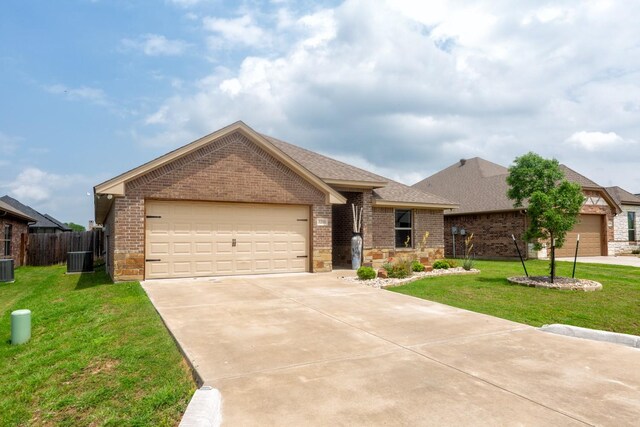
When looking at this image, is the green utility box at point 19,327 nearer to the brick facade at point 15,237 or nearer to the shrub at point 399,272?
the shrub at point 399,272

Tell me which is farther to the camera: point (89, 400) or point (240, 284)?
point (240, 284)

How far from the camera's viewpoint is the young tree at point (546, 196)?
456 inches

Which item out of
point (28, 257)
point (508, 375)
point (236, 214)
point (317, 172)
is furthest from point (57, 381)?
point (28, 257)

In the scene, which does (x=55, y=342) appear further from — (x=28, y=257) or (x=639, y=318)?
(x=28, y=257)

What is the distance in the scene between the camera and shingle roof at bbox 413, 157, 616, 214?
23109 mm

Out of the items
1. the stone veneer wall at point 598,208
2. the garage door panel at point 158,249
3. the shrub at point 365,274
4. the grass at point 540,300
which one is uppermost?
the stone veneer wall at point 598,208

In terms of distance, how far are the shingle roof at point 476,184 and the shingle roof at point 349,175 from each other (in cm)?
530

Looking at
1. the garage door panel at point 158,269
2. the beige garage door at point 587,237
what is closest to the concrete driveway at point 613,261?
the beige garage door at point 587,237

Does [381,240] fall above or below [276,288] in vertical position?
above

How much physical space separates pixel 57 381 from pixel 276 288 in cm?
589

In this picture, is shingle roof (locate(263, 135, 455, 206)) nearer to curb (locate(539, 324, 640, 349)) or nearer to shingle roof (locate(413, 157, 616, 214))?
shingle roof (locate(413, 157, 616, 214))

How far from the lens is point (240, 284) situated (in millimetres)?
11094

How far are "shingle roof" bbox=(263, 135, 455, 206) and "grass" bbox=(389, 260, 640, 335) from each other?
5102 millimetres

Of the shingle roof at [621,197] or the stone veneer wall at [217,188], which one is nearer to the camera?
the stone veneer wall at [217,188]
